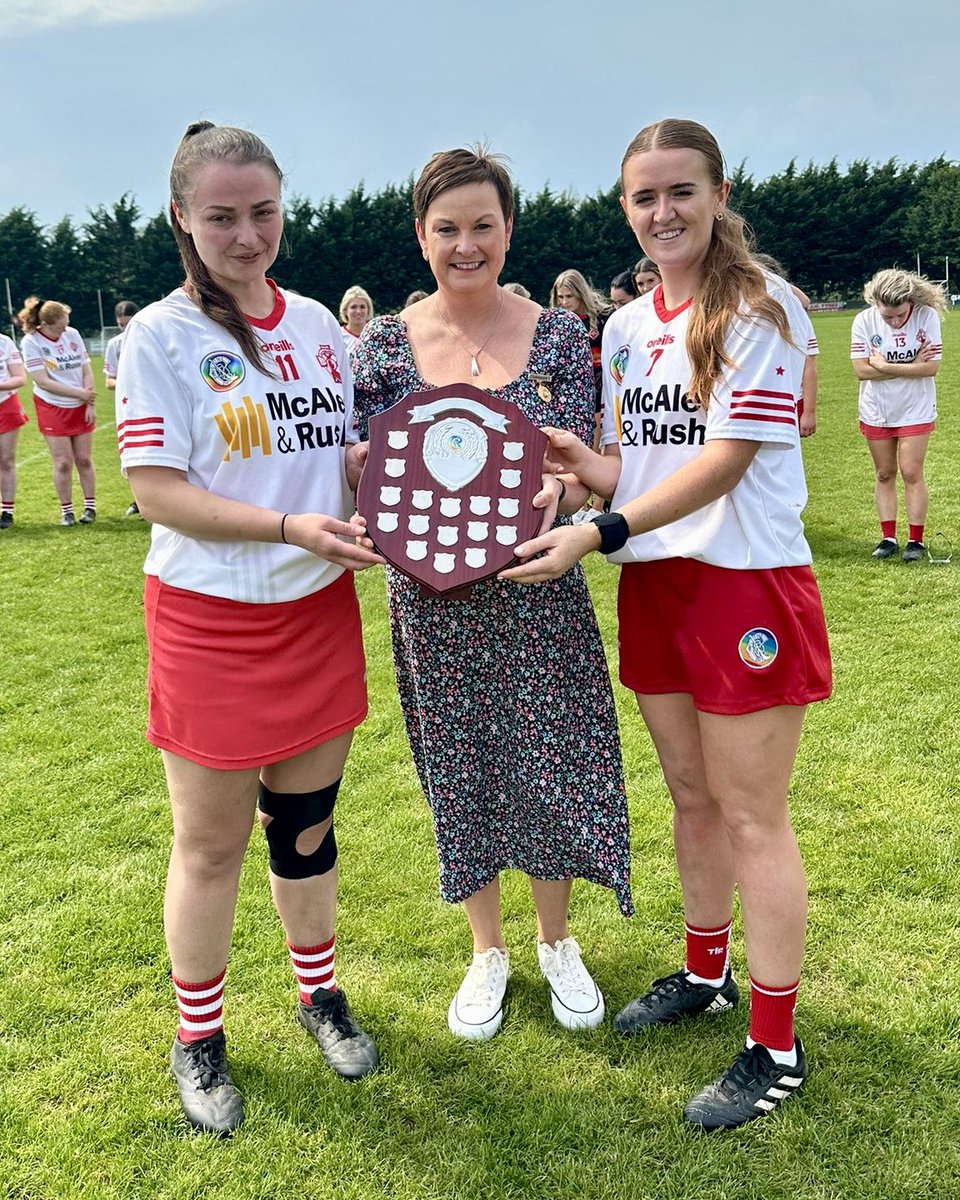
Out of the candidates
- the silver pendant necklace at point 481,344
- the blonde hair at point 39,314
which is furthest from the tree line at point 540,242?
the silver pendant necklace at point 481,344

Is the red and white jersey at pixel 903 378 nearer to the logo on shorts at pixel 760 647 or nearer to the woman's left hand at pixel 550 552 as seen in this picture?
the logo on shorts at pixel 760 647

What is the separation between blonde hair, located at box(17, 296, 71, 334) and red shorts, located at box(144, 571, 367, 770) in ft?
27.0

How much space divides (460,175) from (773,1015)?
217 centimetres

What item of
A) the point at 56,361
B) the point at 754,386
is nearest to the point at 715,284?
the point at 754,386

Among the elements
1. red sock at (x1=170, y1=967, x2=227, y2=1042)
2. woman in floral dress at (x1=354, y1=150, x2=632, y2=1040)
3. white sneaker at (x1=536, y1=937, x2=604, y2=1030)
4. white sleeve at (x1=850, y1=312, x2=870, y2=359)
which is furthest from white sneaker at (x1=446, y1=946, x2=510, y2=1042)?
white sleeve at (x1=850, y1=312, x2=870, y2=359)

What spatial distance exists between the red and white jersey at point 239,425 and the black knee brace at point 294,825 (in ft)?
1.82

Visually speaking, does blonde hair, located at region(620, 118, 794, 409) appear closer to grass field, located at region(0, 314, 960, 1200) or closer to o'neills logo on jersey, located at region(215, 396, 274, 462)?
o'neills logo on jersey, located at region(215, 396, 274, 462)

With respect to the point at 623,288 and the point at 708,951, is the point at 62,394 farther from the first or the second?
the point at 708,951

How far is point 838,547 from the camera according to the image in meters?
7.51

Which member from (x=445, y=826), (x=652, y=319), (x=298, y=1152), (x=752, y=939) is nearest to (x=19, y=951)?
(x=298, y=1152)

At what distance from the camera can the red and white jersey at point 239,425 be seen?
2.05 metres

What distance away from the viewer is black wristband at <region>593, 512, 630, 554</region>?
7.00 feet

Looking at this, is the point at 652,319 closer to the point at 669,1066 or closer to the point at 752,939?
the point at 752,939

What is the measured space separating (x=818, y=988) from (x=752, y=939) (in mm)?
669
